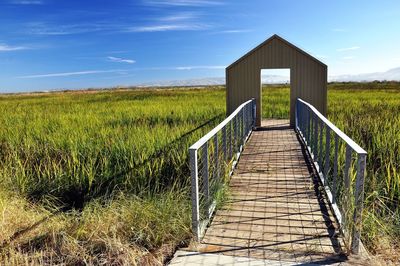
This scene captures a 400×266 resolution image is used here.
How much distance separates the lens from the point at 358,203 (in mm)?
2994

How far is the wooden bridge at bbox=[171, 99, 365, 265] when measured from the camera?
310 cm

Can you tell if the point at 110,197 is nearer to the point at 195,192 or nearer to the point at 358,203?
the point at 195,192

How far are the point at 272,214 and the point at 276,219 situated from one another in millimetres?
153

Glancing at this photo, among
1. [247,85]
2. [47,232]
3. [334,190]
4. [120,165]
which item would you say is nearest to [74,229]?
[47,232]

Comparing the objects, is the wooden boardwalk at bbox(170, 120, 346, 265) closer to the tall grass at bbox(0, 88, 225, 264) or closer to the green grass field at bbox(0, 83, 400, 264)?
the green grass field at bbox(0, 83, 400, 264)

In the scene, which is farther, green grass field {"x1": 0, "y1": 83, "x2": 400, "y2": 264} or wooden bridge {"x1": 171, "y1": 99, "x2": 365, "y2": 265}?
green grass field {"x1": 0, "y1": 83, "x2": 400, "y2": 264}

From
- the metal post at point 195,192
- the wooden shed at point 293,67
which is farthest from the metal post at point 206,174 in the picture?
the wooden shed at point 293,67

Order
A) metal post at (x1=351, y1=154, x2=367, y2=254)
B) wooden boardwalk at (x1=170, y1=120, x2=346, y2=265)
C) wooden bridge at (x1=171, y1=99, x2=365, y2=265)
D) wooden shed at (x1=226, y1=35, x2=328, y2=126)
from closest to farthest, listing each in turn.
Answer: metal post at (x1=351, y1=154, x2=367, y2=254) < wooden bridge at (x1=171, y1=99, x2=365, y2=265) < wooden boardwalk at (x1=170, y1=120, x2=346, y2=265) < wooden shed at (x1=226, y1=35, x2=328, y2=126)

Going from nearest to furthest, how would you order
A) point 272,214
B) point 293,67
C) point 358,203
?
point 358,203, point 272,214, point 293,67

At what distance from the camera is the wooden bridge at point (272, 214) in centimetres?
310

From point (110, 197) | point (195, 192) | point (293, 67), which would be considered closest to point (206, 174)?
point (195, 192)

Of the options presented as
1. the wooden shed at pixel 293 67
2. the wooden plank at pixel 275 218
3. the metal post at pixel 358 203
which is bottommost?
the wooden plank at pixel 275 218

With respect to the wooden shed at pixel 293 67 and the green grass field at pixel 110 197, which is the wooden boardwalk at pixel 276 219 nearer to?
the green grass field at pixel 110 197

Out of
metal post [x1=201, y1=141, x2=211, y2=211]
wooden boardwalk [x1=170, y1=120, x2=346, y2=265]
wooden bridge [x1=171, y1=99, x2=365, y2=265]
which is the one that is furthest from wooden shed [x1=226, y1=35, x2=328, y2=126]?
metal post [x1=201, y1=141, x2=211, y2=211]
